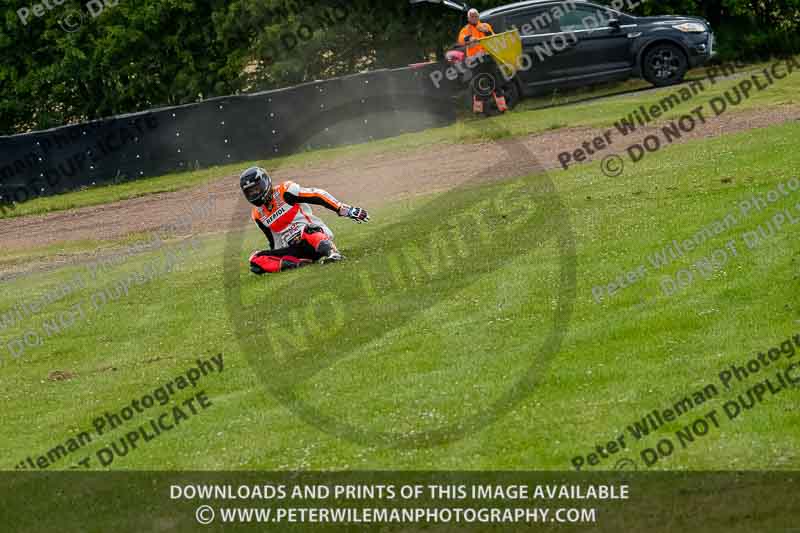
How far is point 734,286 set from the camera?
12.8 meters

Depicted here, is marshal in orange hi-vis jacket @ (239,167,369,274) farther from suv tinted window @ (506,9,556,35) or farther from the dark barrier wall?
suv tinted window @ (506,9,556,35)

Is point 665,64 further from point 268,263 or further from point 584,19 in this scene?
point 268,263

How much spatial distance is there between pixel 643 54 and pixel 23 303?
1531 cm

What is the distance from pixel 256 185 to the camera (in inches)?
648

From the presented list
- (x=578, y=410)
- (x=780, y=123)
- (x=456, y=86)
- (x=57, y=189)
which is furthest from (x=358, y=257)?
(x=57, y=189)

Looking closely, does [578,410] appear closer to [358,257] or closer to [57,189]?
[358,257]

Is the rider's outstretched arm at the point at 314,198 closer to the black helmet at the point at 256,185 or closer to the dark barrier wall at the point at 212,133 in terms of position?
the black helmet at the point at 256,185

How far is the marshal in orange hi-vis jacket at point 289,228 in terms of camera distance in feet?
54.6

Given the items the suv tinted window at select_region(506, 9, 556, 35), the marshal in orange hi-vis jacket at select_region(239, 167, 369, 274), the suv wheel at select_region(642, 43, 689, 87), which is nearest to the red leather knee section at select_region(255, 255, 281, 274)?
the marshal in orange hi-vis jacket at select_region(239, 167, 369, 274)

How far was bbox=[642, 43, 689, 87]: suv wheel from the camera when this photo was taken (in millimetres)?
26953

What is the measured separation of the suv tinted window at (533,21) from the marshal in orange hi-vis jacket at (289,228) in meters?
12.0

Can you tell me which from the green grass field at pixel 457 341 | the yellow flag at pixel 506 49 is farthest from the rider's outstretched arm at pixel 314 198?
the yellow flag at pixel 506 49

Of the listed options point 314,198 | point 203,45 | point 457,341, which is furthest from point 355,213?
point 203,45

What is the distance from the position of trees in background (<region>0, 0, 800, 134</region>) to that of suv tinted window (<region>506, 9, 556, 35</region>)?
83.4 inches
